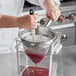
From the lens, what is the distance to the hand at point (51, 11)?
3.28 feet

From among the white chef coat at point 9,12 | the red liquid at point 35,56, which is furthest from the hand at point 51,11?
the red liquid at point 35,56

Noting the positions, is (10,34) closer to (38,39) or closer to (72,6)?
(38,39)

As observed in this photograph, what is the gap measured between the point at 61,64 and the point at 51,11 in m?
0.29

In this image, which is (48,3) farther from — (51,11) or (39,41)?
(39,41)

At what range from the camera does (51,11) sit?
3.34 feet

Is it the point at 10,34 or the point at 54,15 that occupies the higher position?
the point at 54,15

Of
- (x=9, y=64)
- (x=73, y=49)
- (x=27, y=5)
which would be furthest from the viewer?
(x=27, y=5)

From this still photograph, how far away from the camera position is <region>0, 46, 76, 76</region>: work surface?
3.33 ft

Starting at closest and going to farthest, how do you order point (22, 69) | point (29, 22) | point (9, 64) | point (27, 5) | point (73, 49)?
point (29, 22)
point (22, 69)
point (9, 64)
point (73, 49)
point (27, 5)

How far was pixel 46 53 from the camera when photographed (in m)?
0.86

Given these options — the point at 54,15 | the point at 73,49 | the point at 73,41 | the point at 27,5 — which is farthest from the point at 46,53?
the point at 73,41

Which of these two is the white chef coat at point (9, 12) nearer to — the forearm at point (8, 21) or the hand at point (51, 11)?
the hand at point (51, 11)

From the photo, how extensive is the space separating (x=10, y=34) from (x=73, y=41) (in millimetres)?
777

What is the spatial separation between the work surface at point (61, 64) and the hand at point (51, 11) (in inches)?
10.0
